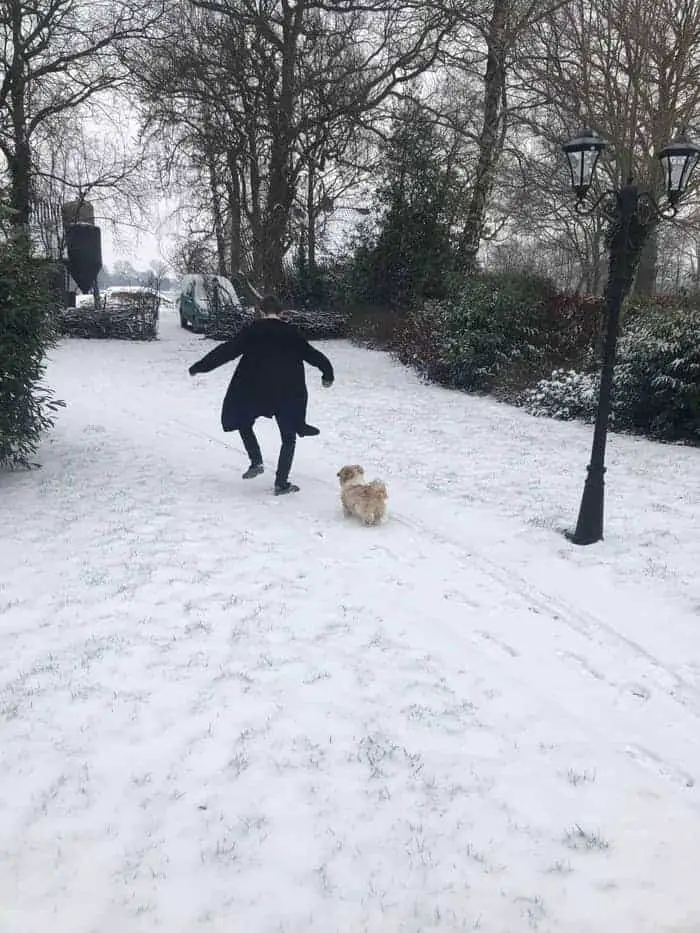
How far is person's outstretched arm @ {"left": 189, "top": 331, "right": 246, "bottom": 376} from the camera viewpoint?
683cm

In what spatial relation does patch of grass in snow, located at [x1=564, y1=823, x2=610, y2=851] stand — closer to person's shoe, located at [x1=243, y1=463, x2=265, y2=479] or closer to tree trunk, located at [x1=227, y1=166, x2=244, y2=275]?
person's shoe, located at [x1=243, y1=463, x2=265, y2=479]

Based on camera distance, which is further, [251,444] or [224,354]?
[251,444]

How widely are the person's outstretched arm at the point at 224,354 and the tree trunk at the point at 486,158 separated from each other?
13.9 m

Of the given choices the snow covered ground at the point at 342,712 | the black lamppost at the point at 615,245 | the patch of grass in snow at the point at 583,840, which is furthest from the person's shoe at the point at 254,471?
the patch of grass in snow at the point at 583,840

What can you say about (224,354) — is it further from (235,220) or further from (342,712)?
(235,220)

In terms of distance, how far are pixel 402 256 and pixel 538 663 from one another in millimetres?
17378

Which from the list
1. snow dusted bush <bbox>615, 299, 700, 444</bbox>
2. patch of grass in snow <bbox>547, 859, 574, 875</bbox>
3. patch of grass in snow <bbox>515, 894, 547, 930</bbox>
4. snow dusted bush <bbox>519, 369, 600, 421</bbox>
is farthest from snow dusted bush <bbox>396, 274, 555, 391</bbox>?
patch of grass in snow <bbox>515, 894, 547, 930</bbox>

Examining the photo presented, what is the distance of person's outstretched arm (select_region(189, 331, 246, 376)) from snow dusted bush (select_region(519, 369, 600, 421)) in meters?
6.71

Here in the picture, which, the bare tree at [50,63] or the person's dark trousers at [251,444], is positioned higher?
the bare tree at [50,63]

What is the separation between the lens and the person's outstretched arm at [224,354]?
683cm

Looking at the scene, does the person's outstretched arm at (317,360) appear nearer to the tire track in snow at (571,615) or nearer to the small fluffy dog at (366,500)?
the small fluffy dog at (366,500)

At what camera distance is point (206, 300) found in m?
22.9

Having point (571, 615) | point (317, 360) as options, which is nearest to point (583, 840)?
point (571, 615)

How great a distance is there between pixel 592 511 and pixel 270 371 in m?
3.34
